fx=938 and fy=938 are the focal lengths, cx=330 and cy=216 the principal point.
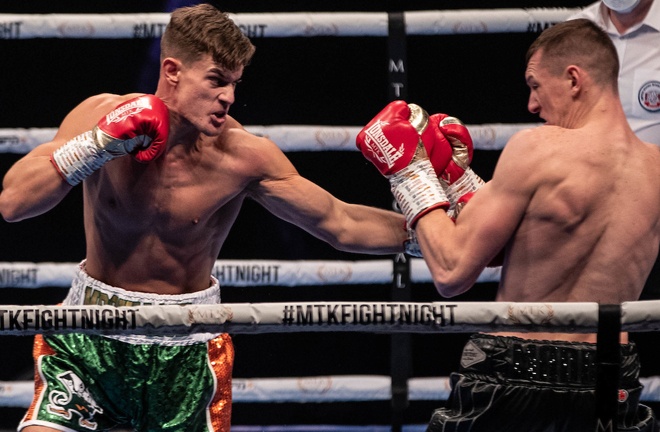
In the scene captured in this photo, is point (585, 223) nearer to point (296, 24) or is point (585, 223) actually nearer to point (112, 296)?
point (112, 296)

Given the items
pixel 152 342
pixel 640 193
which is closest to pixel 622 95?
pixel 640 193

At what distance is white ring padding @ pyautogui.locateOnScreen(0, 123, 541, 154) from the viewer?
11.5 feet

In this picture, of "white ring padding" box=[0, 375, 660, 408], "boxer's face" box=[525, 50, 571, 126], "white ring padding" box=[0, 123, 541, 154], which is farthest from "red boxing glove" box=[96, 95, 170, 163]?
"white ring padding" box=[0, 375, 660, 408]

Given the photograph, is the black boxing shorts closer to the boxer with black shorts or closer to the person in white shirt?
the boxer with black shorts

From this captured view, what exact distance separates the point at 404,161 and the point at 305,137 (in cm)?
116

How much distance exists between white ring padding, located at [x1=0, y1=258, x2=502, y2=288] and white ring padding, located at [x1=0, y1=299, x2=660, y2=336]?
1.74 meters

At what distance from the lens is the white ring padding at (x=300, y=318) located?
1776mm

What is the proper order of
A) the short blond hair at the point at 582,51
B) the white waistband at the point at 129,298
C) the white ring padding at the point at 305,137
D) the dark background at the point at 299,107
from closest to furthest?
1. the short blond hair at the point at 582,51
2. the white waistband at the point at 129,298
3. the white ring padding at the point at 305,137
4. the dark background at the point at 299,107

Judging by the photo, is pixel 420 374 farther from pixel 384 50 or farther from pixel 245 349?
pixel 384 50

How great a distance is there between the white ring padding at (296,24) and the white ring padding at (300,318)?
189 cm

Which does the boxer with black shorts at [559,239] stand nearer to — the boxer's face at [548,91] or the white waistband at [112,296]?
the boxer's face at [548,91]

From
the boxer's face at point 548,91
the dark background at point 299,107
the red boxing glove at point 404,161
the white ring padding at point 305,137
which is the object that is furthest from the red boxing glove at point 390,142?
the dark background at point 299,107

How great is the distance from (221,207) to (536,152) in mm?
924

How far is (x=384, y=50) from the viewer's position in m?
4.01
